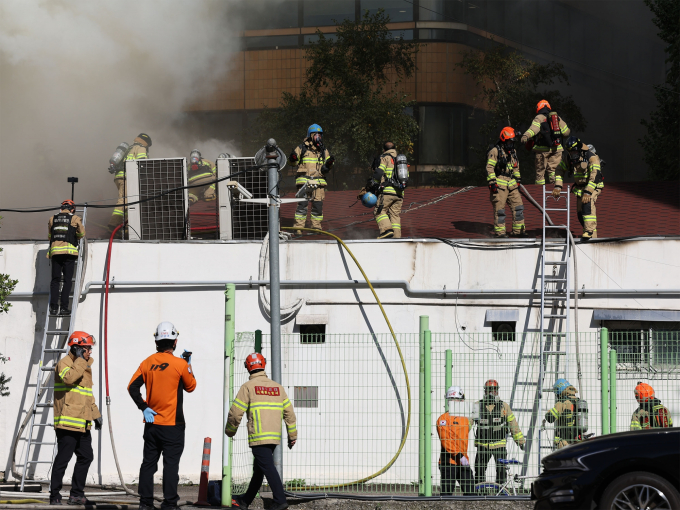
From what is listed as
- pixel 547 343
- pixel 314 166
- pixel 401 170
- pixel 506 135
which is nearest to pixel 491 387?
pixel 547 343

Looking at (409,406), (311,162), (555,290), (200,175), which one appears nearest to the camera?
(409,406)

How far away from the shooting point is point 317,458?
9.45 m

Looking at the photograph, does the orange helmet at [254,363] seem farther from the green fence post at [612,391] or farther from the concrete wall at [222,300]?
the green fence post at [612,391]

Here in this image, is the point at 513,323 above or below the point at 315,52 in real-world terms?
below

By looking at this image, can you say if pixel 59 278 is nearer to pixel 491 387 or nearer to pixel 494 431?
pixel 491 387

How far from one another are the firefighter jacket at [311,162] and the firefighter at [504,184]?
2.73 metres

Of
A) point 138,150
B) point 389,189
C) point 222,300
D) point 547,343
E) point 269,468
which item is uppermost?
point 138,150

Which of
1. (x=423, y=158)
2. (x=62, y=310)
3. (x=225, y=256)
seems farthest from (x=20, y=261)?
(x=423, y=158)

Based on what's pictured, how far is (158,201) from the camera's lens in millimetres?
13148

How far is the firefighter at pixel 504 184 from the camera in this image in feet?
42.6

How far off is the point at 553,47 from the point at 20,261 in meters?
24.4

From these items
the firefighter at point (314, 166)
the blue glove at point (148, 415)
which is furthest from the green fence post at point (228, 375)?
the firefighter at point (314, 166)

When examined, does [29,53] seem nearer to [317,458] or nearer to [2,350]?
[2,350]

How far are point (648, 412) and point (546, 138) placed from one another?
6603 mm
